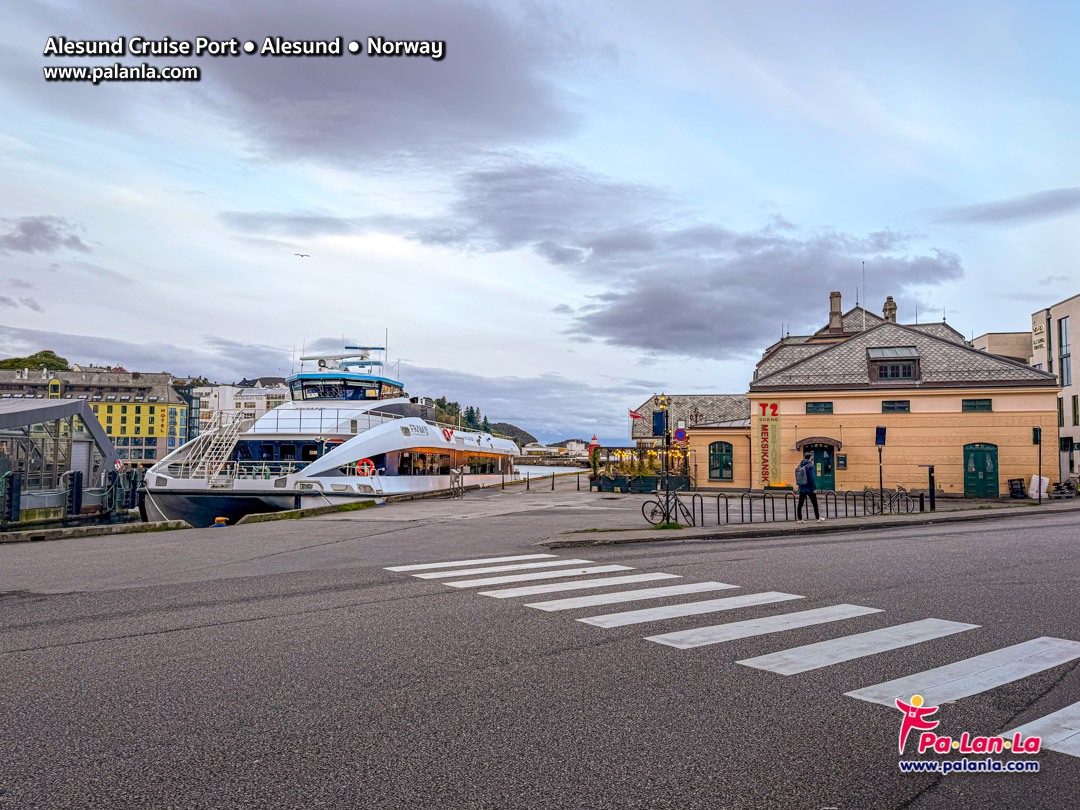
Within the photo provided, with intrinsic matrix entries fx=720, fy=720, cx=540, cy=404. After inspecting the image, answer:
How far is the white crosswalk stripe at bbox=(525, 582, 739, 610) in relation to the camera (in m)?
8.80

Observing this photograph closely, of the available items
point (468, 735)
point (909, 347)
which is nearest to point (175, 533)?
point (468, 735)

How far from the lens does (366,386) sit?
33062mm

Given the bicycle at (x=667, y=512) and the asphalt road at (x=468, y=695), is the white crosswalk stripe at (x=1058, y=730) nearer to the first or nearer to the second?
the asphalt road at (x=468, y=695)

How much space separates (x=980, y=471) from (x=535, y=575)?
30319 mm

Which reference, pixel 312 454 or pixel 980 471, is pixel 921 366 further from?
pixel 312 454

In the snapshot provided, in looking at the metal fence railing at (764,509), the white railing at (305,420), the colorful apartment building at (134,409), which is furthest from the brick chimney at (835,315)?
the colorful apartment building at (134,409)

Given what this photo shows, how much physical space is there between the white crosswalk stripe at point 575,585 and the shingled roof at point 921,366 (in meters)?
27.7

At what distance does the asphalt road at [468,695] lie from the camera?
13.3 ft

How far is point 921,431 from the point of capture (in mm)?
34438

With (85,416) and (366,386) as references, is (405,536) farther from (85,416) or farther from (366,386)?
(85,416)

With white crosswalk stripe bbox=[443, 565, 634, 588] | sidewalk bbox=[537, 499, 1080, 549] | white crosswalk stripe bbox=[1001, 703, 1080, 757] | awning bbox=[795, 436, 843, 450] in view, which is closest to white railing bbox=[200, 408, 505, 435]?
sidewalk bbox=[537, 499, 1080, 549]

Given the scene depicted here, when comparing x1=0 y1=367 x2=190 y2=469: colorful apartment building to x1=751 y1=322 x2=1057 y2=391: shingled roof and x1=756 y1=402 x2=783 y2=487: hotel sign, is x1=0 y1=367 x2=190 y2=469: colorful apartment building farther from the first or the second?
x1=751 y1=322 x2=1057 y2=391: shingled roof

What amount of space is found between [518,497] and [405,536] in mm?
16573

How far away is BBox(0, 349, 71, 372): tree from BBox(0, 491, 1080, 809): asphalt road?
115056 mm
